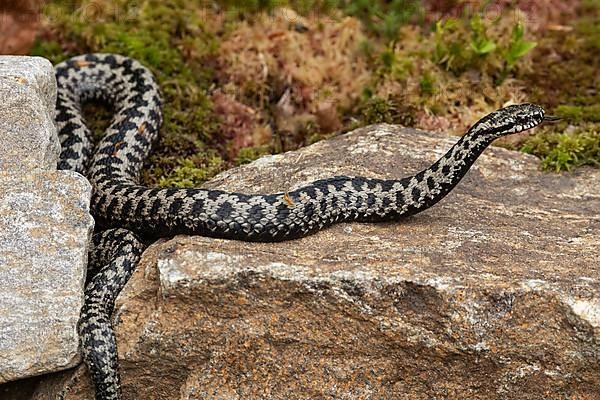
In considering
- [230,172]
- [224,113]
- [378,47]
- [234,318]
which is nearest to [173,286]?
[234,318]

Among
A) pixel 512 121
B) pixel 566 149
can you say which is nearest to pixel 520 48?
pixel 566 149

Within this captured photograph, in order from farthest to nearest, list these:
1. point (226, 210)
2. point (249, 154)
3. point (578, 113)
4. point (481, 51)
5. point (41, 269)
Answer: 1. point (481, 51)
2. point (578, 113)
3. point (249, 154)
4. point (226, 210)
5. point (41, 269)

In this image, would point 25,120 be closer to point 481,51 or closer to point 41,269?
point 41,269

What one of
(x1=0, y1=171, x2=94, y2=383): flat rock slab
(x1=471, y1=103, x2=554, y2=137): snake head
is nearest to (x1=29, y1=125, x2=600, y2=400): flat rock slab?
(x1=0, y1=171, x2=94, y2=383): flat rock slab

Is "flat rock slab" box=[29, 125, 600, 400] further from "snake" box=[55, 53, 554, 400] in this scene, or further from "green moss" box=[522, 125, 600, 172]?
"green moss" box=[522, 125, 600, 172]

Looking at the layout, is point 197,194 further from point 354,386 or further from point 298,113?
point 298,113

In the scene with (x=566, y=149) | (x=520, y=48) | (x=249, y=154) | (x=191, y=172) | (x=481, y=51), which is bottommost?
(x=191, y=172)
